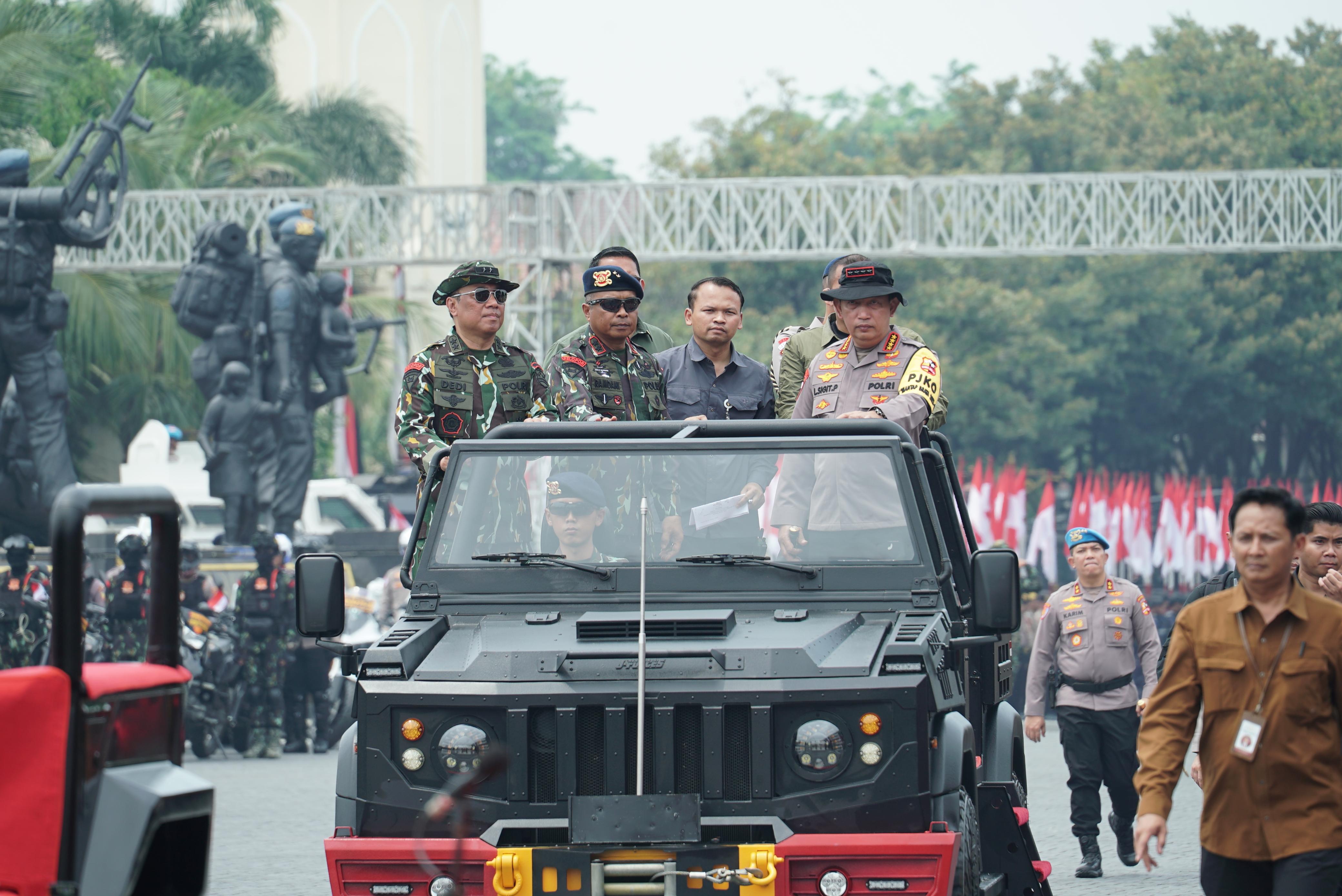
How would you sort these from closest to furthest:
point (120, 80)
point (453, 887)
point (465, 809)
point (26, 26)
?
point (465, 809) → point (453, 887) → point (26, 26) → point (120, 80)

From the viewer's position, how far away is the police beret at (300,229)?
25.5m

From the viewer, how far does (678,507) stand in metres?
7.25

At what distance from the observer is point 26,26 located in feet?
99.6

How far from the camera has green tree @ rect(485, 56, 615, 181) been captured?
89500 millimetres

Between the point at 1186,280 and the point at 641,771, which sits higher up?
the point at 1186,280

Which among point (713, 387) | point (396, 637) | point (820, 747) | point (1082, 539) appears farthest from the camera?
point (1082, 539)

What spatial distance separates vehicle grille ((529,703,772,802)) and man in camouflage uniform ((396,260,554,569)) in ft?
6.76

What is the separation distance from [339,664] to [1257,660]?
16.3 metres

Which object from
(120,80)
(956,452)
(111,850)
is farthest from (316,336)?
(956,452)

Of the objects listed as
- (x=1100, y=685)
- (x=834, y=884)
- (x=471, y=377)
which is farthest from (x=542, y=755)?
(x=1100, y=685)

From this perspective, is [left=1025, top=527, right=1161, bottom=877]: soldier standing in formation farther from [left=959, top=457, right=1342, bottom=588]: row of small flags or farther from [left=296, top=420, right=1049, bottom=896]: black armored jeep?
[left=959, top=457, right=1342, bottom=588]: row of small flags

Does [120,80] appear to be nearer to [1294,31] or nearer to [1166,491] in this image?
[1166,491]

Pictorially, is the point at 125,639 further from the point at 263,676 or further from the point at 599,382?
the point at 599,382

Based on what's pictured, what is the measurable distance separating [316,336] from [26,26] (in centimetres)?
793
